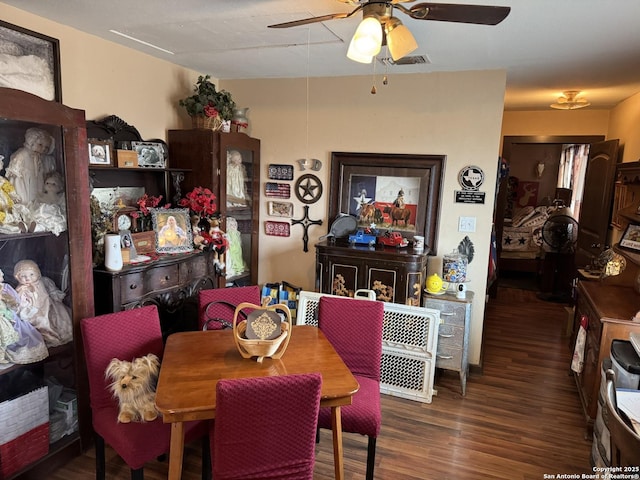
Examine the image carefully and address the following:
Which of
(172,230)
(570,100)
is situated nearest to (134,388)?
(172,230)

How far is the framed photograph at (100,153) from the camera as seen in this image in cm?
281

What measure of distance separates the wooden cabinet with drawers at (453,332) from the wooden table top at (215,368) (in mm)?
1322

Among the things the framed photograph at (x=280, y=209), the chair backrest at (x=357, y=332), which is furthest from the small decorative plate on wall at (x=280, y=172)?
the chair backrest at (x=357, y=332)

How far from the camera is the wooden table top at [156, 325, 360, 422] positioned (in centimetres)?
173

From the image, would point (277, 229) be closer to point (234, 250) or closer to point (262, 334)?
point (234, 250)

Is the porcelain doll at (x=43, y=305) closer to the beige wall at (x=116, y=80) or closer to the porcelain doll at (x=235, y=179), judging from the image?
the beige wall at (x=116, y=80)

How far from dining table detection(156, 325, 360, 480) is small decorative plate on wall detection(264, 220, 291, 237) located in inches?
71.7

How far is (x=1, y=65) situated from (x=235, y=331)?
74.3 inches

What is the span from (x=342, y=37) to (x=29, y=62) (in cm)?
180

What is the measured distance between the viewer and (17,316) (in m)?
2.24

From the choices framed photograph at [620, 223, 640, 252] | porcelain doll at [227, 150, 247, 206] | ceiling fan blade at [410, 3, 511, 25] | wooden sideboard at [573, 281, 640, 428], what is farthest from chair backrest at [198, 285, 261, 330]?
framed photograph at [620, 223, 640, 252]

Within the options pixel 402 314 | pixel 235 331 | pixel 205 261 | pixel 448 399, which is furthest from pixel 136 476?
pixel 448 399

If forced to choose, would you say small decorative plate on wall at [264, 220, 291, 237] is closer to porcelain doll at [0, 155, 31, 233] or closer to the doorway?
porcelain doll at [0, 155, 31, 233]

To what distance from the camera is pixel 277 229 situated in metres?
4.20
